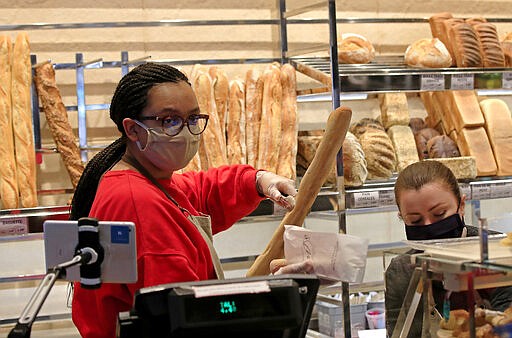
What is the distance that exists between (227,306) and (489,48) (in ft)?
10.5

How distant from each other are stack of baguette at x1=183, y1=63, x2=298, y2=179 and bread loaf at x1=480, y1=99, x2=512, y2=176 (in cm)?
106

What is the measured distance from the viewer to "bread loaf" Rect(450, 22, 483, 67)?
396 cm

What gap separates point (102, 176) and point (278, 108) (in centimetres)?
188

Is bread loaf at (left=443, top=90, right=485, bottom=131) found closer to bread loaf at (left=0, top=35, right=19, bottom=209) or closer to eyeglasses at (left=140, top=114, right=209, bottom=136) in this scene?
bread loaf at (left=0, top=35, right=19, bottom=209)

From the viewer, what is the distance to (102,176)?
199cm

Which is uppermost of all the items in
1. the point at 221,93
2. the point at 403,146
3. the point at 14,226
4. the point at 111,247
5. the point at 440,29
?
the point at 440,29

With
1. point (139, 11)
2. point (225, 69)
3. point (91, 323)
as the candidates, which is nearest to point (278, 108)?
point (225, 69)

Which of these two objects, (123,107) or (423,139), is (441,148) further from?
(123,107)

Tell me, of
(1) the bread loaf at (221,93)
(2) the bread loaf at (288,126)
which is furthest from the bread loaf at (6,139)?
(2) the bread loaf at (288,126)

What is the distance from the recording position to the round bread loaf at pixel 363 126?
154 inches

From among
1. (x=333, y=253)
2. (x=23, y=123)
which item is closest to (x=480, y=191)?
(x=23, y=123)

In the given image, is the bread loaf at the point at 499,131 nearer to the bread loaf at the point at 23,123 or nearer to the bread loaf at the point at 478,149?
the bread loaf at the point at 478,149

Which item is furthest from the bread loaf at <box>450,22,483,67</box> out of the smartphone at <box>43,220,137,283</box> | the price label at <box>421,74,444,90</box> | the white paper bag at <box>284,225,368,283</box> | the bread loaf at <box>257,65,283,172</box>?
the smartphone at <box>43,220,137,283</box>

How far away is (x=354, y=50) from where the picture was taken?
3.83 m
